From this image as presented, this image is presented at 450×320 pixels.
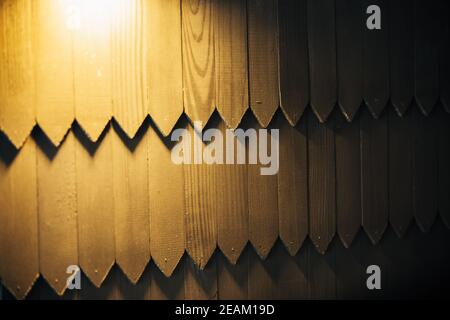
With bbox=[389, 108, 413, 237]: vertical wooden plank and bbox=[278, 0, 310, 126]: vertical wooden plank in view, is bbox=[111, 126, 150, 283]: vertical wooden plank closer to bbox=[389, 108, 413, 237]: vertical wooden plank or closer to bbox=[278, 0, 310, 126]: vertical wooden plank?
bbox=[278, 0, 310, 126]: vertical wooden plank

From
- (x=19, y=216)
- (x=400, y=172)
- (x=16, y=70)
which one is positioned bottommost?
(x=19, y=216)

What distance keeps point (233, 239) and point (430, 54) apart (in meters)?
0.99

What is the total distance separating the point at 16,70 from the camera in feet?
4.17

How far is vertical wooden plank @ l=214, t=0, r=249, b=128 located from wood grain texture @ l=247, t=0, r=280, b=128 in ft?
0.08

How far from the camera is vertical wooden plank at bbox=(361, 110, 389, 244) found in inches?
53.2

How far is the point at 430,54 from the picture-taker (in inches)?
52.6

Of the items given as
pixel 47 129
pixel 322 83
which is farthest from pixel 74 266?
pixel 322 83

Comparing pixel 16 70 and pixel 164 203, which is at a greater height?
pixel 16 70

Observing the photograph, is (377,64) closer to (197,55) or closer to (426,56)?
(426,56)

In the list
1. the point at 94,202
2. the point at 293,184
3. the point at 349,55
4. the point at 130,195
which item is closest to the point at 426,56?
the point at 349,55

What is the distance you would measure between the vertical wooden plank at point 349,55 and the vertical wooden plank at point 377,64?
0.8 inches

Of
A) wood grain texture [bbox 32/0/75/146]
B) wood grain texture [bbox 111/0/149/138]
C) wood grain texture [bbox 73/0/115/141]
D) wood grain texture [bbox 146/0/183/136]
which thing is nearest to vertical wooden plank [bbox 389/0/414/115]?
wood grain texture [bbox 146/0/183/136]

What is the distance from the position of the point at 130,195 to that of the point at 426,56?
1189 mm
